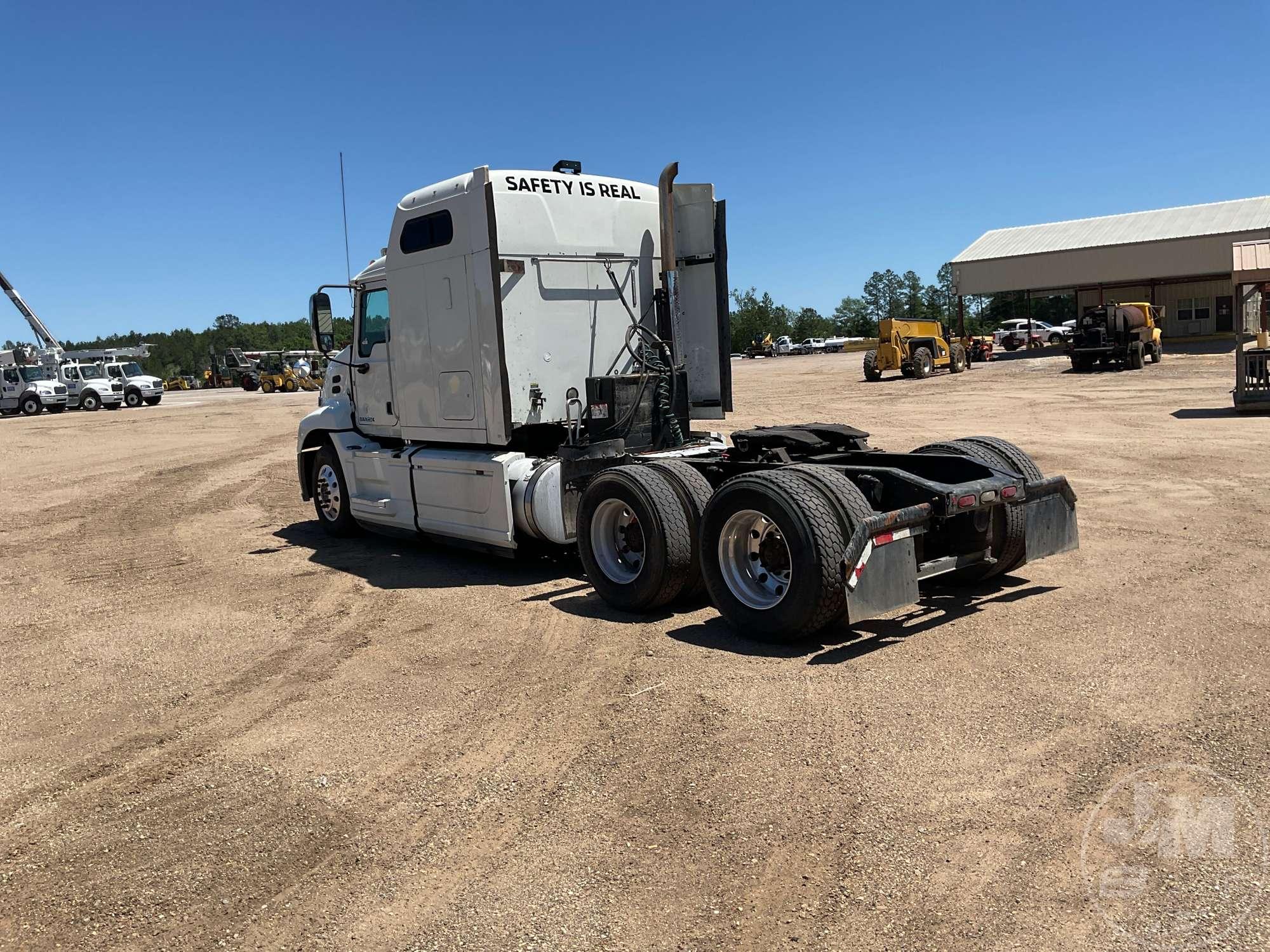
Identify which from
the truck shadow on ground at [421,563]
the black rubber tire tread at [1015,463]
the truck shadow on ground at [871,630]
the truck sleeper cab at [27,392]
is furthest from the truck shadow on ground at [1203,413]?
the truck sleeper cab at [27,392]

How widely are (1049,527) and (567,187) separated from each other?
15.8ft

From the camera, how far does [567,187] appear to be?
28.9 feet

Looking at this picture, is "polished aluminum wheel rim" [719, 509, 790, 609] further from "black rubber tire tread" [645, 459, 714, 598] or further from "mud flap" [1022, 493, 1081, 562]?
"mud flap" [1022, 493, 1081, 562]

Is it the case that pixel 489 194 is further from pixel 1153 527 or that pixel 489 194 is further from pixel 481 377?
pixel 1153 527

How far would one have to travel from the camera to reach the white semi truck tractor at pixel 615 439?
6258 mm

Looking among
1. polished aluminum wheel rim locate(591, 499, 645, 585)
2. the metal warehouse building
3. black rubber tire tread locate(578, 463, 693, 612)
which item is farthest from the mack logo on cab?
the metal warehouse building

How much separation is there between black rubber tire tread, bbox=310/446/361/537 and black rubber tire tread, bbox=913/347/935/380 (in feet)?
98.3

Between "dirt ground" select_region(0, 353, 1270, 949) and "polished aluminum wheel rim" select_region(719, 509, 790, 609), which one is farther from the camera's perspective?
"polished aluminum wheel rim" select_region(719, 509, 790, 609)

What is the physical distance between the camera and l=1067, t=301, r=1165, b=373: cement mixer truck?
3409 centimetres

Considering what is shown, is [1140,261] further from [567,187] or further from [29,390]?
[29,390]

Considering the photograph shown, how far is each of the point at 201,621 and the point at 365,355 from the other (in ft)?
12.1

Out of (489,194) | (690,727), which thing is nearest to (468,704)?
(690,727)

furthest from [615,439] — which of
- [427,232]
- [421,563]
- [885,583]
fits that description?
[885,583]

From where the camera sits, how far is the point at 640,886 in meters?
3.53
